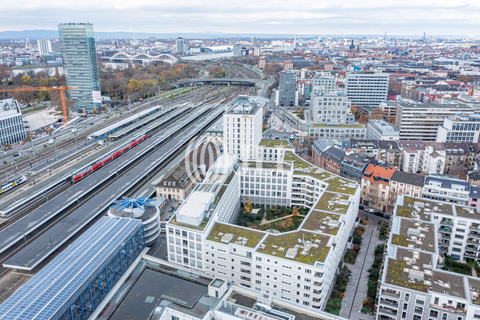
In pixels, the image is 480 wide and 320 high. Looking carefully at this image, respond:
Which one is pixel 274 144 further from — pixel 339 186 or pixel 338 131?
pixel 338 131

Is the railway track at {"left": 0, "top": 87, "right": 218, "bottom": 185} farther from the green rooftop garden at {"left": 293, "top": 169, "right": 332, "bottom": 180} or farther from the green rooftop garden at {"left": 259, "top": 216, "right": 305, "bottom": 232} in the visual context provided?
the green rooftop garden at {"left": 293, "top": 169, "right": 332, "bottom": 180}

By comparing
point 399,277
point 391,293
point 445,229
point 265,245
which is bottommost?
point 391,293

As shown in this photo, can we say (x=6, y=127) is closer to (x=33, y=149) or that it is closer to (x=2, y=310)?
(x=33, y=149)

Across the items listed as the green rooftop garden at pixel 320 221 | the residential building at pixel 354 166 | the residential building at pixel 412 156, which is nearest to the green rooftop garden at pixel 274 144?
the residential building at pixel 354 166

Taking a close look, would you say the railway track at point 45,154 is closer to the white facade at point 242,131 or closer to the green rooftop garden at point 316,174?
the white facade at point 242,131

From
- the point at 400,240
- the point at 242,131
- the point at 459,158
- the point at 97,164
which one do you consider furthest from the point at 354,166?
the point at 97,164

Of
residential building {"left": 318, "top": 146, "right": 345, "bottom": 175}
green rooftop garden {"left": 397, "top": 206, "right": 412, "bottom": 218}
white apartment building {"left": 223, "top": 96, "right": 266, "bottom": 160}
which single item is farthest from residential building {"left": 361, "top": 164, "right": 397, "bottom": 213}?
white apartment building {"left": 223, "top": 96, "right": 266, "bottom": 160}
